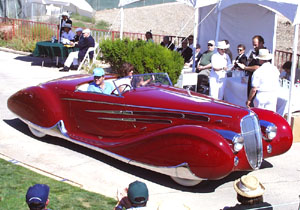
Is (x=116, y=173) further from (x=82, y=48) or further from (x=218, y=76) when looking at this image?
(x=82, y=48)

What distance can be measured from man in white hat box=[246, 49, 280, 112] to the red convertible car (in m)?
1.21

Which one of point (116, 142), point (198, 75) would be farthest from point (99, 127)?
point (198, 75)

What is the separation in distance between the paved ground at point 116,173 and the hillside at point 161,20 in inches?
934

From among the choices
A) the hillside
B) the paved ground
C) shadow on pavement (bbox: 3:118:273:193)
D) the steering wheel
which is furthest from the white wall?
the hillside

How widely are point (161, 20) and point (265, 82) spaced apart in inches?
1225

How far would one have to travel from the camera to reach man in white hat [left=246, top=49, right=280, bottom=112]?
8500 mm

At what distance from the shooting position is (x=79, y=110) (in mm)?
7656

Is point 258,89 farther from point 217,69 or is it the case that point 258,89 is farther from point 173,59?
point 173,59

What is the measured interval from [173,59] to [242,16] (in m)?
3.19

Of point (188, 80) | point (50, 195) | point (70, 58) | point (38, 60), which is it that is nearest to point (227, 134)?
point (50, 195)

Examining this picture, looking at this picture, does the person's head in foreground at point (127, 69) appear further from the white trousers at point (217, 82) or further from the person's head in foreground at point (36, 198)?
the person's head in foreground at point (36, 198)

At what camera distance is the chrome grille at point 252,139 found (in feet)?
21.1

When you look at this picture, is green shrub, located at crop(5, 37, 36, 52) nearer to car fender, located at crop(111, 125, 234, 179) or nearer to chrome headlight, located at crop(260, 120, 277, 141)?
car fender, located at crop(111, 125, 234, 179)

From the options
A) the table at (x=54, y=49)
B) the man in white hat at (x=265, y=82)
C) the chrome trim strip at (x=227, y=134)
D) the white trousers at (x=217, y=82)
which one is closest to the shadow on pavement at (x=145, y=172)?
the chrome trim strip at (x=227, y=134)
